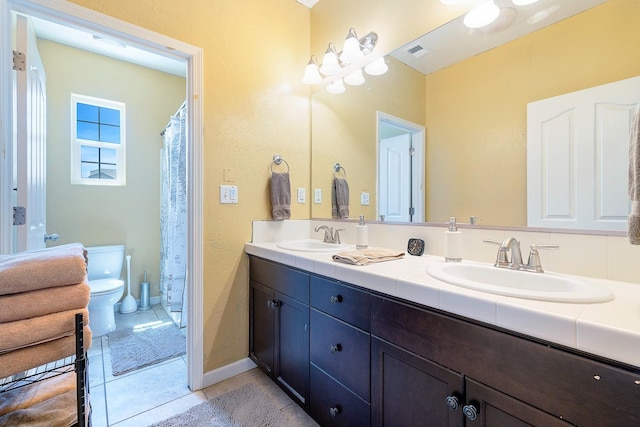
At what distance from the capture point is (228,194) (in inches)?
69.3

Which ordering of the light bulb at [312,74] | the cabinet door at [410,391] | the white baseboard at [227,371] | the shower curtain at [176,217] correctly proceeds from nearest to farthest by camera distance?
the cabinet door at [410,391], the white baseboard at [227,371], the light bulb at [312,74], the shower curtain at [176,217]

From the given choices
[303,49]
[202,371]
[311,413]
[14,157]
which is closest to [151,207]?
[14,157]

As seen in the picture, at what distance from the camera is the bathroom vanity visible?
589 millimetres

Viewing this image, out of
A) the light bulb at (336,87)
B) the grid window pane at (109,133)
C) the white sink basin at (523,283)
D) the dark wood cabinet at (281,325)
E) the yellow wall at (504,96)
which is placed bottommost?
the dark wood cabinet at (281,325)

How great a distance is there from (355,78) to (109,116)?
259 centimetres

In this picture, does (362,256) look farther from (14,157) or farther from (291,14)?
(291,14)

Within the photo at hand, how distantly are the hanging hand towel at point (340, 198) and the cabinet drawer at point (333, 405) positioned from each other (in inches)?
39.3

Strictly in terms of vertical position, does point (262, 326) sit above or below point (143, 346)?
above

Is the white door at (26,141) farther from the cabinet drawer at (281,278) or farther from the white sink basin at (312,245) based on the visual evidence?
the white sink basin at (312,245)

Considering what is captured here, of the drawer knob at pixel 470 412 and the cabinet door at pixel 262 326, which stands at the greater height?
the drawer knob at pixel 470 412

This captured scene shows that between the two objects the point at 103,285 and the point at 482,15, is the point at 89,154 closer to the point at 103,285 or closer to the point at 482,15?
the point at 103,285

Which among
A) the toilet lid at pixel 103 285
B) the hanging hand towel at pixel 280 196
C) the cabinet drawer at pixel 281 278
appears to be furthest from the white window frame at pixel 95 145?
the cabinet drawer at pixel 281 278

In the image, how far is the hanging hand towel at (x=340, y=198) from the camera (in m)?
1.95

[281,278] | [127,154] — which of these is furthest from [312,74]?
[127,154]
